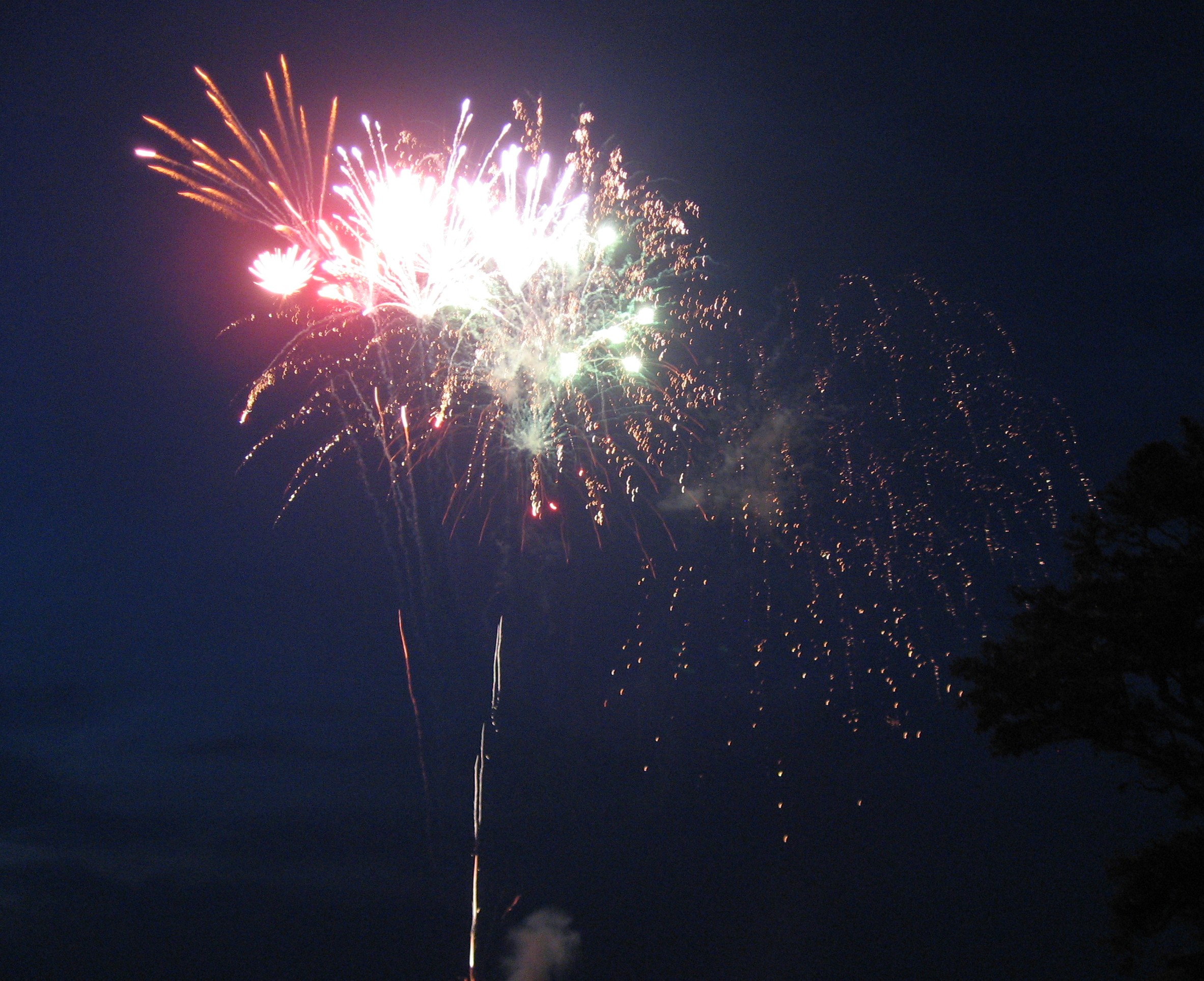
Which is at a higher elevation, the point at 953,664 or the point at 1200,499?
the point at 1200,499

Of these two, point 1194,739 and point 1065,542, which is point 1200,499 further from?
point 1194,739

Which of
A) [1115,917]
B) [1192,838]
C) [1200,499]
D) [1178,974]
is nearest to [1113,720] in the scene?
[1192,838]

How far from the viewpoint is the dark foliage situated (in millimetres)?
9648

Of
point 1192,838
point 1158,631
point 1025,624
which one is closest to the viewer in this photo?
point 1192,838

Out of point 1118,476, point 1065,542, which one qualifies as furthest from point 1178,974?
point 1118,476

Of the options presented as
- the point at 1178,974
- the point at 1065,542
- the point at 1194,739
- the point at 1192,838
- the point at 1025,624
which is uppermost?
the point at 1065,542

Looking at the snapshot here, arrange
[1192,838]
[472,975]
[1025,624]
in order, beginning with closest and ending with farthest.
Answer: [1192,838], [1025,624], [472,975]

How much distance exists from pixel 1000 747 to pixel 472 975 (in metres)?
17.7

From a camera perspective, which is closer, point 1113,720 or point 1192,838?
point 1192,838

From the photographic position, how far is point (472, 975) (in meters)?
22.8

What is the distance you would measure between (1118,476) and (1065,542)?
3.80 ft

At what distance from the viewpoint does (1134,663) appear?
10.6 meters

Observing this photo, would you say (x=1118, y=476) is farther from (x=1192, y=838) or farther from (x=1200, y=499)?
(x=1192, y=838)

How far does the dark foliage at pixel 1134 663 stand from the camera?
9.65 metres
